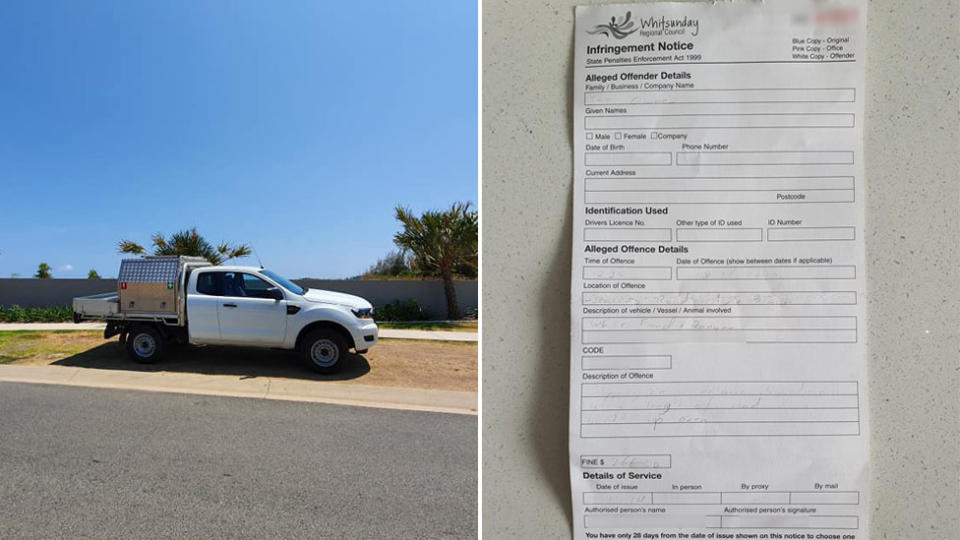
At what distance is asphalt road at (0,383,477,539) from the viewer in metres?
4.29

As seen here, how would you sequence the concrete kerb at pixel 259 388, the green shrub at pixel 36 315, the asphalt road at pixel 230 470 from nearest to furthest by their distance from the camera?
1. the asphalt road at pixel 230 470
2. the concrete kerb at pixel 259 388
3. the green shrub at pixel 36 315

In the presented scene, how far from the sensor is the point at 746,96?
1.13 m

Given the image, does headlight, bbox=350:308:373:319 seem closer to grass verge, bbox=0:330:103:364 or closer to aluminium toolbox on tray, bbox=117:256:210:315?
aluminium toolbox on tray, bbox=117:256:210:315

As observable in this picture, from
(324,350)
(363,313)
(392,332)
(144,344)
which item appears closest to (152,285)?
(144,344)

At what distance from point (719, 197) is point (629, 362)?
35cm

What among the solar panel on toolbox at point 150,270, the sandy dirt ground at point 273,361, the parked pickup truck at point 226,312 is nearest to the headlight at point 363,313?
the parked pickup truck at point 226,312

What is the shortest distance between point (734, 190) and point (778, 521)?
2.11 feet

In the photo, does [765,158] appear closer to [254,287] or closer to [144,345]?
[254,287]

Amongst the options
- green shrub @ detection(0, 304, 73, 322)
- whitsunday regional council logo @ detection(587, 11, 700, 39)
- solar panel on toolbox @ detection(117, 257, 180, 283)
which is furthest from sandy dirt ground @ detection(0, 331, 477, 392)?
whitsunday regional council logo @ detection(587, 11, 700, 39)

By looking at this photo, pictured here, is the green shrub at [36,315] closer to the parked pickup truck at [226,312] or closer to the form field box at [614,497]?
the parked pickup truck at [226,312]

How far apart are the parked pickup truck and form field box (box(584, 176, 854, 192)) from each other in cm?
896

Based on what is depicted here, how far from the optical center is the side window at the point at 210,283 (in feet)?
33.6

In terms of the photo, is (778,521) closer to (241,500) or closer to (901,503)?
Answer: (901,503)

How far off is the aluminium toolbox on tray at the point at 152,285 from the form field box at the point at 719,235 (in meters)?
10.7
